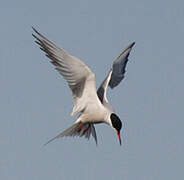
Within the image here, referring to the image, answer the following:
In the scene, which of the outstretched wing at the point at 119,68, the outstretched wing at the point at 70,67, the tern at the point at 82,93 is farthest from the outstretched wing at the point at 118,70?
the outstretched wing at the point at 70,67

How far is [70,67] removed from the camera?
12.2 metres

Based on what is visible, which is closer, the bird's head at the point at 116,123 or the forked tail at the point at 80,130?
the bird's head at the point at 116,123

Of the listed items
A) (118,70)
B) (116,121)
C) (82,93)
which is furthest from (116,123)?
(118,70)

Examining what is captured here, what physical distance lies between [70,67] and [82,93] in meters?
0.79

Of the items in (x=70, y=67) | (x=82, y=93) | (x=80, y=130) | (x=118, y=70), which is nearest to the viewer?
(x=70, y=67)

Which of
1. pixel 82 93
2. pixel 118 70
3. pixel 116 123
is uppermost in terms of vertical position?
pixel 118 70

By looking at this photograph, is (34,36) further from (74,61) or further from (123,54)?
(123,54)

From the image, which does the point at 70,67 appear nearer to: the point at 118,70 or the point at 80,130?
the point at 80,130

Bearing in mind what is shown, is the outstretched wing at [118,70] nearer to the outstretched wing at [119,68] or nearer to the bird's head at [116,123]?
the outstretched wing at [119,68]

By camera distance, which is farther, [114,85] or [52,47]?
[114,85]

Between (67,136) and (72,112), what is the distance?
767 mm

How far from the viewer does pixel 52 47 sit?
11938 mm

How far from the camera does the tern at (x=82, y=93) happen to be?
12047mm

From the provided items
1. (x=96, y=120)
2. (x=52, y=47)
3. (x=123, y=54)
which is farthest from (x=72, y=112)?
(x=123, y=54)
